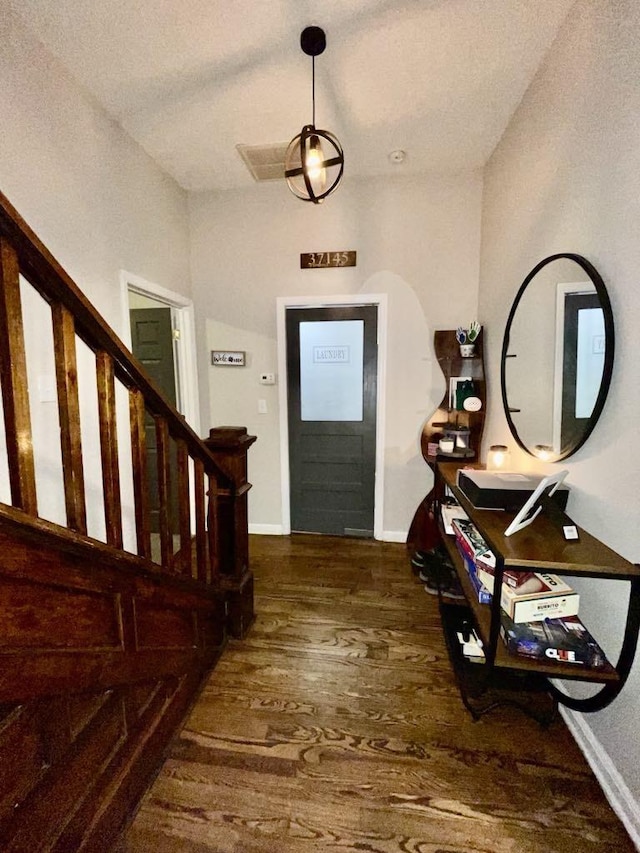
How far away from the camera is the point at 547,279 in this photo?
161 centimetres

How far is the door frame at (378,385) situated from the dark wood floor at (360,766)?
119 cm

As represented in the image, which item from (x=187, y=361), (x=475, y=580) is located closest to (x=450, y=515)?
(x=475, y=580)

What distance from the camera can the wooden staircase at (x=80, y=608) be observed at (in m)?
0.73

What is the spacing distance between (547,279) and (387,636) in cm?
195

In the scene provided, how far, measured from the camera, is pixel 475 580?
143 centimetres

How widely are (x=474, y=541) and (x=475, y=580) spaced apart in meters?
0.19

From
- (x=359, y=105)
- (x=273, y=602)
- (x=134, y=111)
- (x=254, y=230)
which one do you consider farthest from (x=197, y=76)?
(x=273, y=602)

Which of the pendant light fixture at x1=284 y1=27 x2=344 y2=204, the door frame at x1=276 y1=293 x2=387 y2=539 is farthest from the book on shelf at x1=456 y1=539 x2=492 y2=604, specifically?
the pendant light fixture at x1=284 y1=27 x2=344 y2=204

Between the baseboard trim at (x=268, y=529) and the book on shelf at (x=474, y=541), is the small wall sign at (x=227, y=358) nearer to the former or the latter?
the baseboard trim at (x=268, y=529)

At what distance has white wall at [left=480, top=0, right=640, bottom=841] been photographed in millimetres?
1113

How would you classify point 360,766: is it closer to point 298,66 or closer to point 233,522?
point 233,522

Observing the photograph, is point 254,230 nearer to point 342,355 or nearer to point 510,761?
point 342,355

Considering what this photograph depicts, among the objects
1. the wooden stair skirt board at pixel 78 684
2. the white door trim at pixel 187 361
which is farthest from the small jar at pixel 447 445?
the white door trim at pixel 187 361

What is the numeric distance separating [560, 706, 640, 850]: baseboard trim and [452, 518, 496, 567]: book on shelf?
0.67m
